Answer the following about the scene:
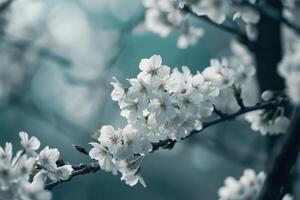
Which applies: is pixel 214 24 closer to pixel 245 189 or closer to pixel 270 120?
pixel 270 120

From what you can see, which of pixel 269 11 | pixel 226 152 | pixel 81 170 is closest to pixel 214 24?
pixel 269 11

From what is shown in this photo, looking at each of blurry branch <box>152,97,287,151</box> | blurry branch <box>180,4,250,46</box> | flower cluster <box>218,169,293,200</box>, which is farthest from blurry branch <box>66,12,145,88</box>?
blurry branch <box>152,97,287,151</box>

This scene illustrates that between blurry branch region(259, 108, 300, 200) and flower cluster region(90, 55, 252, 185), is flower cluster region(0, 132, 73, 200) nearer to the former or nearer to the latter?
flower cluster region(90, 55, 252, 185)

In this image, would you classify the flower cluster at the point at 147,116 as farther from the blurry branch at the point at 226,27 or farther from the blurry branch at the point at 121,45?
the blurry branch at the point at 121,45

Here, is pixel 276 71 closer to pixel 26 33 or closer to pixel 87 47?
pixel 26 33

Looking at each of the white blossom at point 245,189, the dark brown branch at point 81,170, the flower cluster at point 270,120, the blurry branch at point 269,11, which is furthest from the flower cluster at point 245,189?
→ the dark brown branch at point 81,170

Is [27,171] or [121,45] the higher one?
[121,45]

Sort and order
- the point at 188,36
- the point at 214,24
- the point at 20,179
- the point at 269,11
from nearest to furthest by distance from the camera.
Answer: the point at 20,179 → the point at 269,11 → the point at 214,24 → the point at 188,36

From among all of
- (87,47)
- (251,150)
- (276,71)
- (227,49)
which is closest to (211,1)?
(276,71)
